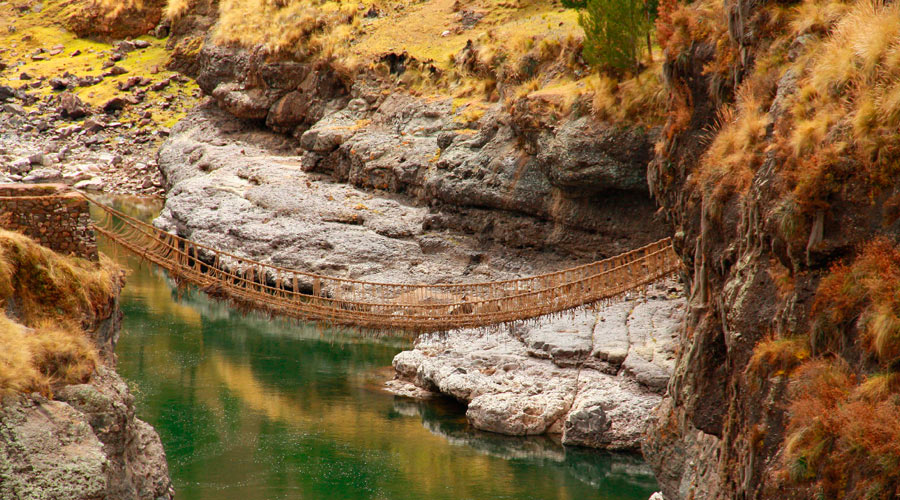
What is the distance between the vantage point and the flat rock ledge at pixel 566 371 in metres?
14.6

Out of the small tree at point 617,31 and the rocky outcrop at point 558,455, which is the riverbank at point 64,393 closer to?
the rocky outcrop at point 558,455

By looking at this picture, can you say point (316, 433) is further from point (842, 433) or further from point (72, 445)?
point (842, 433)

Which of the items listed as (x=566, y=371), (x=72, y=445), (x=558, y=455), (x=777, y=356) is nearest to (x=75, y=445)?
(x=72, y=445)

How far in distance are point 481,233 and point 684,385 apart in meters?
12.6

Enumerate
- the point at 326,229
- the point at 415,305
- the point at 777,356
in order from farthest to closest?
the point at 326,229 < the point at 415,305 < the point at 777,356

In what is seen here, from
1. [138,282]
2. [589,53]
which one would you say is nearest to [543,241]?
[589,53]

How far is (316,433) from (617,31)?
996cm

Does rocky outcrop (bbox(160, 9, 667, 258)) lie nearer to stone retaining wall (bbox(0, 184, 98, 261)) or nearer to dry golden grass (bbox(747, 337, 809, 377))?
dry golden grass (bbox(747, 337, 809, 377))

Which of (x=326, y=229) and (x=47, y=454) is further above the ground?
(x=47, y=454)

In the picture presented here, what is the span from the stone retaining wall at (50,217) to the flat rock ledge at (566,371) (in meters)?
5.66

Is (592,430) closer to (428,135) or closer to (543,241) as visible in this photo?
(543,241)

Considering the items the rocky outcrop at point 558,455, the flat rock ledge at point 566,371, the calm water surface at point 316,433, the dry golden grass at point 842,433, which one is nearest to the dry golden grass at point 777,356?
the dry golden grass at point 842,433

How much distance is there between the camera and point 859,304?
6500 mm

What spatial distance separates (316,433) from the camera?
14852 millimetres
